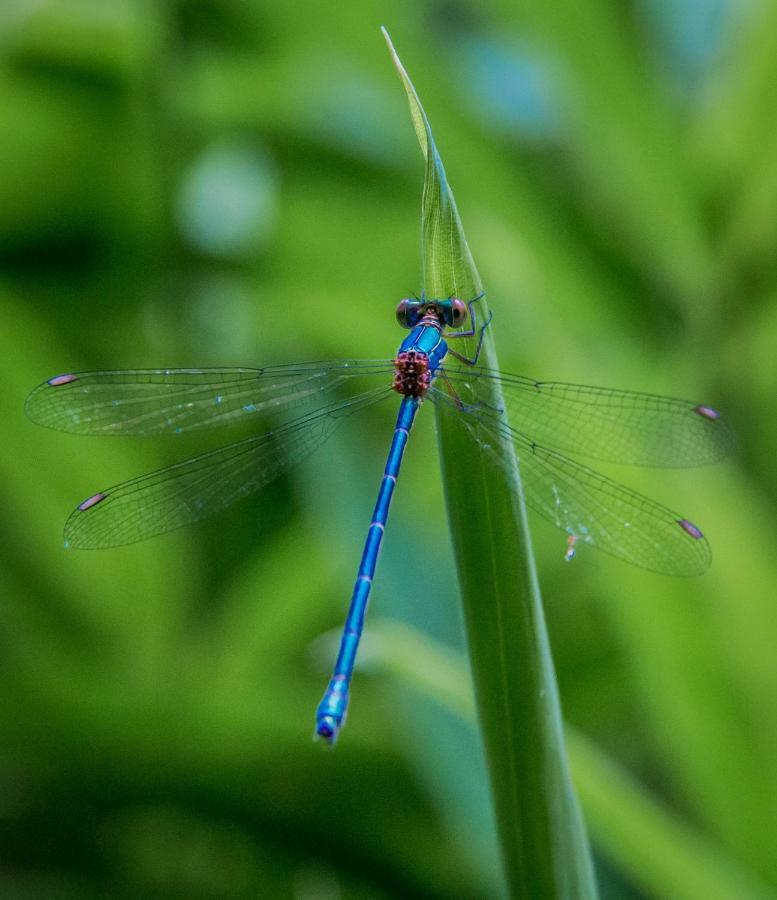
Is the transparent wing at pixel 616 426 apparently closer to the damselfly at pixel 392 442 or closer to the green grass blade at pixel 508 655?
the damselfly at pixel 392 442

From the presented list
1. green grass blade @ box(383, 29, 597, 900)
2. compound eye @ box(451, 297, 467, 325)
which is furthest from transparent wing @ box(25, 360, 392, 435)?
green grass blade @ box(383, 29, 597, 900)

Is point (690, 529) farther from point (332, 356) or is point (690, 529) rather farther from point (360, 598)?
point (332, 356)

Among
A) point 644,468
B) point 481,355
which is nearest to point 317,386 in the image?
point 644,468

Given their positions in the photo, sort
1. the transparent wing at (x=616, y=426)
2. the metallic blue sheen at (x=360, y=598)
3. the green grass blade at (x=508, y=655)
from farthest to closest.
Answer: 1. the transparent wing at (x=616, y=426)
2. the metallic blue sheen at (x=360, y=598)
3. the green grass blade at (x=508, y=655)

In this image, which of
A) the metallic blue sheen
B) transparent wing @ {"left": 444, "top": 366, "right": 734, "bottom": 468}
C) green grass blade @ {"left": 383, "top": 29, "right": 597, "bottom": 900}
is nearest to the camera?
green grass blade @ {"left": 383, "top": 29, "right": 597, "bottom": 900}

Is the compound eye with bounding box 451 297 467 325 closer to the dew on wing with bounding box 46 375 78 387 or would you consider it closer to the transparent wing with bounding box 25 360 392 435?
the transparent wing with bounding box 25 360 392 435

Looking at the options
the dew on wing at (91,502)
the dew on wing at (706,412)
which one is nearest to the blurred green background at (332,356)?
the dew on wing at (706,412)
